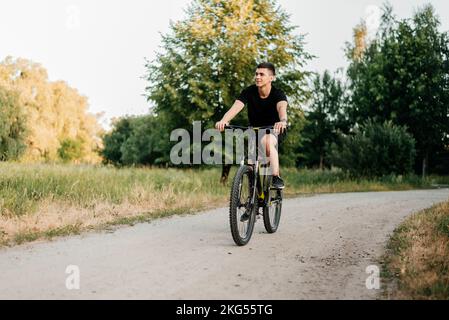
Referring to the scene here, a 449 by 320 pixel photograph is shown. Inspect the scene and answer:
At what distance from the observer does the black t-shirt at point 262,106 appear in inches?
240

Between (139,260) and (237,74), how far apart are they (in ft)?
37.2

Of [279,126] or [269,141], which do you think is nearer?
[279,126]

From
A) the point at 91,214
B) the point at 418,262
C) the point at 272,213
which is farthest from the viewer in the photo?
the point at 91,214

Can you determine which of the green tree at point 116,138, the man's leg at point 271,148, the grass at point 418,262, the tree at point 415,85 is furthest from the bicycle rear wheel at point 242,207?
the green tree at point 116,138

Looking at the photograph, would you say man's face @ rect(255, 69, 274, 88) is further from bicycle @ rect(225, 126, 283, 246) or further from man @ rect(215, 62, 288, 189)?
bicycle @ rect(225, 126, 283, 246)

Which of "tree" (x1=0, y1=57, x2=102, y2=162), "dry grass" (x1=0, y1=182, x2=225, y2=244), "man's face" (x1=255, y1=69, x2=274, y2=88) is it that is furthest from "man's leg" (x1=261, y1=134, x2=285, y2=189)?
"tree" (x1=0, y1=57, x2=102, y2=162)

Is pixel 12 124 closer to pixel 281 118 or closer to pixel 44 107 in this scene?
pixel 44 107

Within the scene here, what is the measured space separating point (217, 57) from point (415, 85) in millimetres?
15422

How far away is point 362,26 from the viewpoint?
38.4m

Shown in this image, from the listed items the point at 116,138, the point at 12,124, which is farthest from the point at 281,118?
the point at 116,138

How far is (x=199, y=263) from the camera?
4.55 metres

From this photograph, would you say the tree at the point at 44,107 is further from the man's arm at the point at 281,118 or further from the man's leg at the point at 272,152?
the man's arm at the point at 281,118
